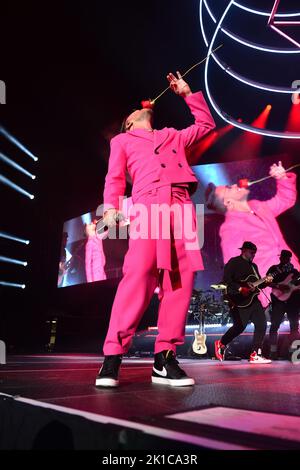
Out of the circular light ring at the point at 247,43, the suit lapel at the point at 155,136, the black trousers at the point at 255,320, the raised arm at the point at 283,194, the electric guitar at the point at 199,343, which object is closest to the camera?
the suit lapel at the point at 155,136

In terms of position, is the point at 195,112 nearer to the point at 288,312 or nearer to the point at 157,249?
the point at 157,249

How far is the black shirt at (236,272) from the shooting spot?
5488 millimetres

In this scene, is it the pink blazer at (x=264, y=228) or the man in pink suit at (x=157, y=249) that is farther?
the pink blazer at (x=264, y=228)

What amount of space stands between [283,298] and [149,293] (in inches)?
192

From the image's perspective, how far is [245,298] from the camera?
546cm

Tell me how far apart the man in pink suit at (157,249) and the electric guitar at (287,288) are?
452 cm

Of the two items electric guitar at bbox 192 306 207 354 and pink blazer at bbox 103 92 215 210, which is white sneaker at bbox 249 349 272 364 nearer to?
electric guitar at bbox 192 306 207 354

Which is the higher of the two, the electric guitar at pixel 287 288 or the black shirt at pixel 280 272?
the black shirt at pixel 280 272

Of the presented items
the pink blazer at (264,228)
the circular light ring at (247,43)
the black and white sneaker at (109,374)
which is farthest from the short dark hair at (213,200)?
the black and white sneaker at (109,374)

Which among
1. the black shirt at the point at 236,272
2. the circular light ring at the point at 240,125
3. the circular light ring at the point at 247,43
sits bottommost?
the black shirt at the point at 236,272

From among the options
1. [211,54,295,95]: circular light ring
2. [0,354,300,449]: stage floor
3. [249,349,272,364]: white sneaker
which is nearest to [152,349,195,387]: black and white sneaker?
[0,354,300,449]: stage floor

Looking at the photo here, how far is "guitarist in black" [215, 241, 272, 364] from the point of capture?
17.8ft

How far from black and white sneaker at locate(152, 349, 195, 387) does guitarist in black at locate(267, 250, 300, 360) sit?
14.8 feet

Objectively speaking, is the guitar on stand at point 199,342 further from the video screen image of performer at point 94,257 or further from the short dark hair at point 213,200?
the video screen image of performer at point 94,257
